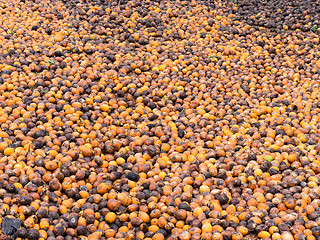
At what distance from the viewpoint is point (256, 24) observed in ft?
26.4

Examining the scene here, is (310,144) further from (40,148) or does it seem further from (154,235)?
(40,148)

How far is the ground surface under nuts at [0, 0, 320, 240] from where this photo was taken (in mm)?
3619

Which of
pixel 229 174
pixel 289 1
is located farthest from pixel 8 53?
pixel 289 1

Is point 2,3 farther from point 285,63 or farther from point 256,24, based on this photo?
point 285,63

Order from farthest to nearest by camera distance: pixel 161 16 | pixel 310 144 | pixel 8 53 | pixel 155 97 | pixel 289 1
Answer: pixel 289 1 < pixel 161 16 < pixel 8 53 < pixel 155 97 < pixel 310 144

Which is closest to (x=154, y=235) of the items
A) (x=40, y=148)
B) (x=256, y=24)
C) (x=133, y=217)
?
(x=133, y=217)

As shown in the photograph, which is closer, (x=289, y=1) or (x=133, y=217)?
(x=133, y=217)

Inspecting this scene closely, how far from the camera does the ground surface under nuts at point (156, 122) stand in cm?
362

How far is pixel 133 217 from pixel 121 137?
4.81ft

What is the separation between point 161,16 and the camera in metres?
7.90

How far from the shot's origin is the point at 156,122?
509 cm

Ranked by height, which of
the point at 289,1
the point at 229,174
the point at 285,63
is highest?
the point at 289,1

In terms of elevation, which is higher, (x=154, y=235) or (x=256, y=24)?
(x=256, y=24)

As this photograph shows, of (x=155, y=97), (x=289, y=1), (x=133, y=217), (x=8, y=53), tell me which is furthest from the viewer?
(x=289, y=1)
